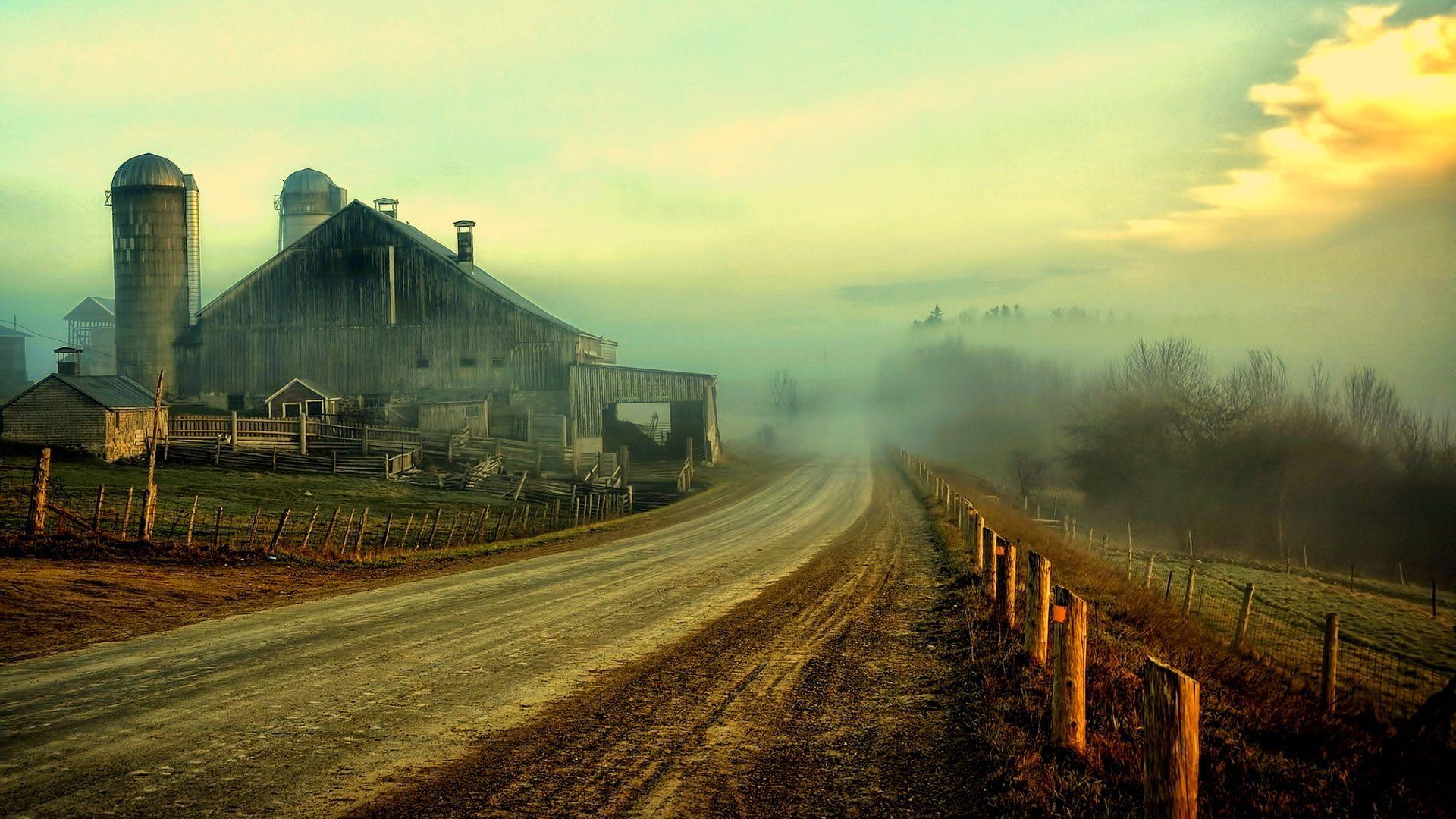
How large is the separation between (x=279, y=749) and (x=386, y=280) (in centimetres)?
4451

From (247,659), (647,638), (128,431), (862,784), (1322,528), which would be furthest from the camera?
(1322,528)

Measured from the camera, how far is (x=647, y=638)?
11.9m

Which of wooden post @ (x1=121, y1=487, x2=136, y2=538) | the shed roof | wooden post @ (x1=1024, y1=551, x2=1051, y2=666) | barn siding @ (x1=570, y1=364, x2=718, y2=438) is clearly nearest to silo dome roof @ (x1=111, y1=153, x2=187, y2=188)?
the shed roof

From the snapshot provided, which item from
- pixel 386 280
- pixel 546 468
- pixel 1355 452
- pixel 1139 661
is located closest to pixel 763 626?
pixel 1139 661

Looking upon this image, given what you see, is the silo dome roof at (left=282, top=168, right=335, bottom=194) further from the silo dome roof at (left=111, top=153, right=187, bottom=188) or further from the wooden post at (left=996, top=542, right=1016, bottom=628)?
the wooden post at (left=996, top=542, right=1016, bottom=628)

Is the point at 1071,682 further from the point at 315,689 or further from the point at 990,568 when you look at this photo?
the point at 990,568

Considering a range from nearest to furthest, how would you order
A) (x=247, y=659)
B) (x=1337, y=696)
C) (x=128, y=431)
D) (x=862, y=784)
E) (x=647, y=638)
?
1. (x=862, y=784)
2. (x=247, y=659)
3. (x=647, y=638)
4. (x=1337, y=696)
5. (x=128, y=431)

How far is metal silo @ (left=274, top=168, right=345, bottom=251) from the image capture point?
7156 centimetres

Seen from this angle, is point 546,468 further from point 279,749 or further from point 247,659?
point 279,749

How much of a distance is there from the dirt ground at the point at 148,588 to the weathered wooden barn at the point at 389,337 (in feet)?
83.3

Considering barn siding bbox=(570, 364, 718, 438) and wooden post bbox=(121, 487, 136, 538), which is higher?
barn siding bbox=(570, 364, 718, 438)

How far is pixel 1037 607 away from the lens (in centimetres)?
1039

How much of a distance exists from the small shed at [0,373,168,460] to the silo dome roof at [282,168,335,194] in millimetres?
39609

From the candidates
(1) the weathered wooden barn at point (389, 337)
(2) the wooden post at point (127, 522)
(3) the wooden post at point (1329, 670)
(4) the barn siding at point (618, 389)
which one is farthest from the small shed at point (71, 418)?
(3) the wooden post at point (1329, 670)
